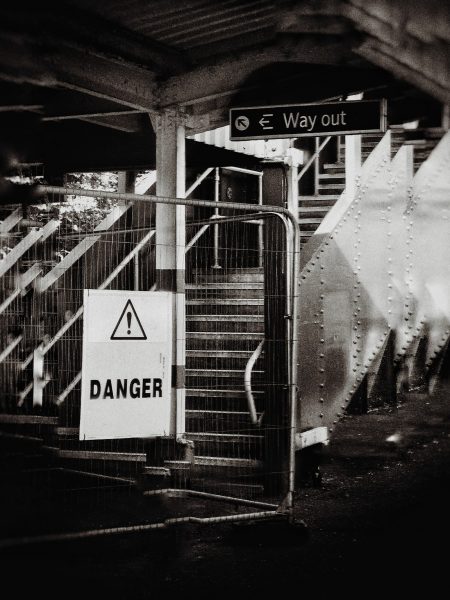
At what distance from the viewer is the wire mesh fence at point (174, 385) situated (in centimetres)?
675

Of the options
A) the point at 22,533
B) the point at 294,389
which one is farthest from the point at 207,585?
the point at 294,389

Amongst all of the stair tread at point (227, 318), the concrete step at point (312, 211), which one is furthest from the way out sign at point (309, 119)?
the concrete step at point (312, 211)

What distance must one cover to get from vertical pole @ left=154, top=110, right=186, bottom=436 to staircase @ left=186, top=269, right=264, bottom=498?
24 centimetres

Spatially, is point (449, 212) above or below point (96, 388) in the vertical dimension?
above

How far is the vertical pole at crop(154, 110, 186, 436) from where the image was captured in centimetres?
861

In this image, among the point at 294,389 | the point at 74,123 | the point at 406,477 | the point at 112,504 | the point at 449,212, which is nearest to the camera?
the point at 294,389

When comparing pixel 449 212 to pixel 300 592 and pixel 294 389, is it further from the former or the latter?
pixel 300 592

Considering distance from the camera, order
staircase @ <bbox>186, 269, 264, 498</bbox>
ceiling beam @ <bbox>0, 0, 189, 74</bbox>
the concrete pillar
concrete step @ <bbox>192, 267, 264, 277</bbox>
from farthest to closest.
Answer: concrete step @ <bbox>192, 267, 264, 277</bbox> → staircase @ <bbox>186, 269, 264, 498</bbox> → the concrete pillar → ceiling beam @ <bbox>0, 0, 189, 74</bbox>

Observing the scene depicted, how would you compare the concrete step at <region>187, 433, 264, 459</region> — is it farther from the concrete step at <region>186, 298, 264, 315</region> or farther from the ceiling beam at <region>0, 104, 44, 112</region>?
the ceiling beam at <region>0, 104, 44, 112</region>

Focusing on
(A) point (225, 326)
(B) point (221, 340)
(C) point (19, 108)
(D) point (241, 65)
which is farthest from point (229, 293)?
(C) point (19, 108)

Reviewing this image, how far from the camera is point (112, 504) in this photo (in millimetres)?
8086

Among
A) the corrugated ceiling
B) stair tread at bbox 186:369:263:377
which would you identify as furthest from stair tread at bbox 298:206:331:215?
the corrugated ceiling

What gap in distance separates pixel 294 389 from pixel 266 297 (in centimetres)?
117

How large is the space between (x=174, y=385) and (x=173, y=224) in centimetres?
151
